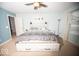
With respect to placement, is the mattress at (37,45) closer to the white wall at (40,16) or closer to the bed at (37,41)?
the bed at (37,41)

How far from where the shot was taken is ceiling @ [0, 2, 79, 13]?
148 centimetres

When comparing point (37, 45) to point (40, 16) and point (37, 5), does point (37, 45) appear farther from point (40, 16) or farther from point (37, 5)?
point (37, 5)

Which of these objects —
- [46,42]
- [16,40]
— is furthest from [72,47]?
[16,40]

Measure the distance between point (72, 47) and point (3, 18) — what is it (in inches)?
40.5

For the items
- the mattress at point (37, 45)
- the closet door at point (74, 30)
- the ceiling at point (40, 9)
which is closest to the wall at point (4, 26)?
the ceiling at point (40, 9)

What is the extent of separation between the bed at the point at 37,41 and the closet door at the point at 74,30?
22 cm

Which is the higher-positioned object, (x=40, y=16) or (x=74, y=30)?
(x=40, y=16)

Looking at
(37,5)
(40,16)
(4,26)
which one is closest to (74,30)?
(40,16)

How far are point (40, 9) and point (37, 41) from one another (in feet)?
1.45

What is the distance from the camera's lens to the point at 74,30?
154 cm

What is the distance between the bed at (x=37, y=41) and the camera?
154cm

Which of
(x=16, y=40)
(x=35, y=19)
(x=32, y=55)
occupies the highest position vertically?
(x=35, y=19)

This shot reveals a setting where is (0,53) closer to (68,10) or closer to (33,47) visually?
(33,47)

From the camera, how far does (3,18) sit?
4.95 ft
